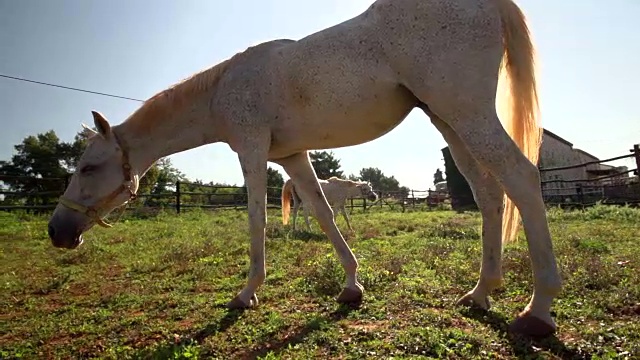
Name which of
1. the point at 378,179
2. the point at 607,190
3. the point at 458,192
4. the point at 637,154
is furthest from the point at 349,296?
the point at 378,179

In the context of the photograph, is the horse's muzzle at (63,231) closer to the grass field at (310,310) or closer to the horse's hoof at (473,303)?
the grass field at (310,310)

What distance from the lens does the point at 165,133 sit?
392 centimetres

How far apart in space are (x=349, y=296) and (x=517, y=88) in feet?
7.07

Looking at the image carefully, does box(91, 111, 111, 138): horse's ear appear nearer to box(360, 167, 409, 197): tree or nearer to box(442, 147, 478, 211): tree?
box(442, 147, 478, 211): tree

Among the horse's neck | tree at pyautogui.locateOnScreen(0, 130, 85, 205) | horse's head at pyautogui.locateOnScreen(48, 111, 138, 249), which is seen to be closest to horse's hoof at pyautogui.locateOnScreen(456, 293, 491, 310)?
the horse's neck

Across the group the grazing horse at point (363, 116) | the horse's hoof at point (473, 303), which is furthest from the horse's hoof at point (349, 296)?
the horse's hoof at point (473, 303)

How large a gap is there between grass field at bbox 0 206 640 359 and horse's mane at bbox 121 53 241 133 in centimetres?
174

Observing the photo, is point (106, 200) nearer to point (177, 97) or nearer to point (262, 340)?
point (177, 97)

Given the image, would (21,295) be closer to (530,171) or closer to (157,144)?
(157,144)

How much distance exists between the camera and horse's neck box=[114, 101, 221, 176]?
12.6 feet

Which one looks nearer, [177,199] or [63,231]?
[63,231]

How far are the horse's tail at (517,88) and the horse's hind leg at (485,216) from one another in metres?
0.14

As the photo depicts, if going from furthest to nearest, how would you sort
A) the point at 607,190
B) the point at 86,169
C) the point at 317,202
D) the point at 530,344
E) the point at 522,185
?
1. the point at 607,190
2. the point at 317,202
3. the point at 86,169
4. the point at 522,185
5. the point at 530,344

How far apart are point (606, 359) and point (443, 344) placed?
79 centimetres
